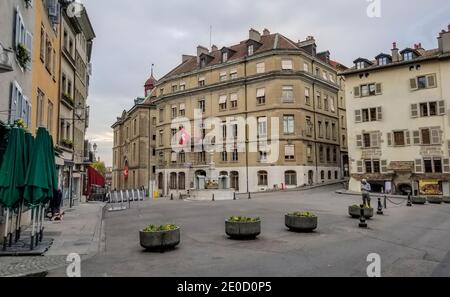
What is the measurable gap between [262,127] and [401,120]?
1483 cm

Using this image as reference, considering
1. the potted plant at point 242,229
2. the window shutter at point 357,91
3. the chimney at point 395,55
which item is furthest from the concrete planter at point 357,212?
the chimney at point 395,55

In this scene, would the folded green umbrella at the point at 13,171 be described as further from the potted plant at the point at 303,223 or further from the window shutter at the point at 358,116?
the window shutter at the point at 358,116

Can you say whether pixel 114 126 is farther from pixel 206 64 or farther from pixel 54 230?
pixel 54 230

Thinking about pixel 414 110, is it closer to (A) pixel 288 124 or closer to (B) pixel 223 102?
(A) pixel 288 124

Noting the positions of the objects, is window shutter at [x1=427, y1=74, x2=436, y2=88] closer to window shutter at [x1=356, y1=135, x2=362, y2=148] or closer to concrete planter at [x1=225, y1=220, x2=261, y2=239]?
window shutter at [x1=356, y1=135, x2=362, y2=148]

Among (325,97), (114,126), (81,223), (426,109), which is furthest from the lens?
(114,126)

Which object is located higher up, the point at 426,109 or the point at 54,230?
the point at 426,109

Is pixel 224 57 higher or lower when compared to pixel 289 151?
higher

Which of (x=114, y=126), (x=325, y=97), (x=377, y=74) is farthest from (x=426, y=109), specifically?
(x=114, y=126)

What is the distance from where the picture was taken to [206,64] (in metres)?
48.3

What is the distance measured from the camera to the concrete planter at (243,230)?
10.2 meters

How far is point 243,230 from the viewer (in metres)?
10.2

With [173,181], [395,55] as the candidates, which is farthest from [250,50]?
[173,181]
